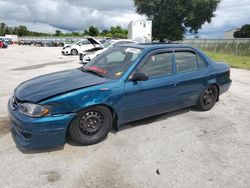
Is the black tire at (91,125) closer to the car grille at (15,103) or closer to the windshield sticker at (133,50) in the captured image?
the car grille at (15,103)

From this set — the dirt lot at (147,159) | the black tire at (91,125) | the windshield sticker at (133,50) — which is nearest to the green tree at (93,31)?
the windshield sticker at (133,50)

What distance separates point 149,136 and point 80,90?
4.78ft

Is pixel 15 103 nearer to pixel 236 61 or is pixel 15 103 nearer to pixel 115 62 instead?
pixel 115 62

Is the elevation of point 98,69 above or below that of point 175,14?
below

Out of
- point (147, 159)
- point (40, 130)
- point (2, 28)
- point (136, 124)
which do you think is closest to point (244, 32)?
point (136, 124)

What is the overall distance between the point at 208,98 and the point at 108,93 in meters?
2.75

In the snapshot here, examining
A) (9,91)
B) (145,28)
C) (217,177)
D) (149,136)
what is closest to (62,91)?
(149,136)

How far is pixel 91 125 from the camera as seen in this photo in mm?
3510

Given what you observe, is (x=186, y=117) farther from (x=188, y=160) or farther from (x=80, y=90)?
(x=80, y=90)

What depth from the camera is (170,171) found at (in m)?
2.97

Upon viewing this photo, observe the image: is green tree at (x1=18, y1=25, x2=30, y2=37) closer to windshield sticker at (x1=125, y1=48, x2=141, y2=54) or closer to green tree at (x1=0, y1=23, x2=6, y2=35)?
green tree at (x1=0, y1=23, x2=6, y2=35)

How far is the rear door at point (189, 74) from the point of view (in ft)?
14.6

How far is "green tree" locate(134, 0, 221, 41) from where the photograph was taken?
1234 inches

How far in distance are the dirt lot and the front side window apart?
3.29 ft
